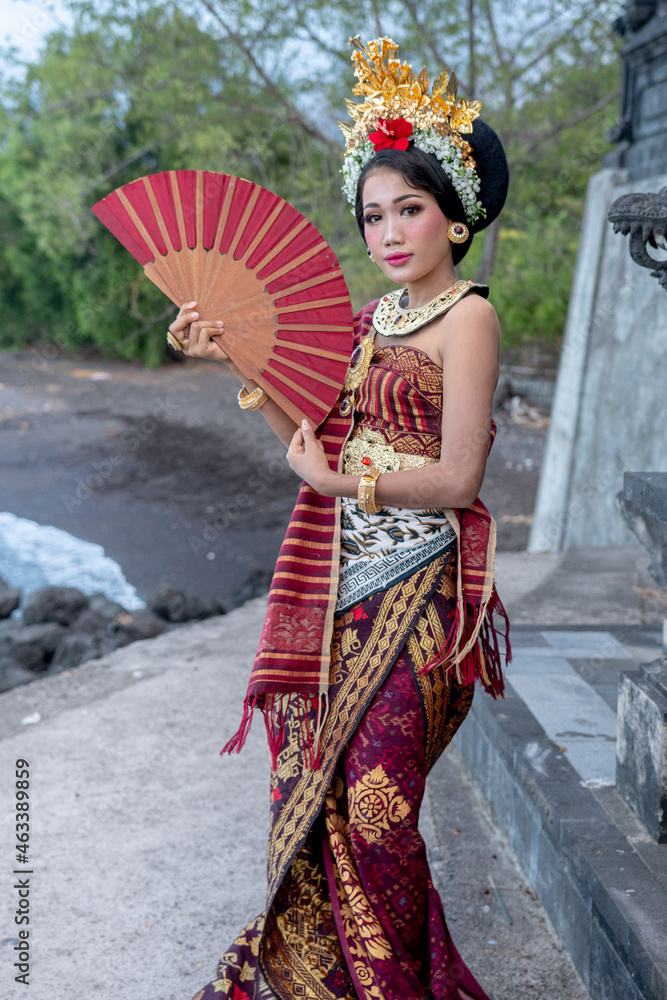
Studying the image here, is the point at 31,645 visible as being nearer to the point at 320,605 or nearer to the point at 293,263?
the point at 320,605

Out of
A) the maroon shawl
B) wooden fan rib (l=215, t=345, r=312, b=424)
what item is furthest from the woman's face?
wooden fan rib (l=215, t=345, r=312, b=424)

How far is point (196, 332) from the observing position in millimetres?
1867

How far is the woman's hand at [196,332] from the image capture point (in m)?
1.86

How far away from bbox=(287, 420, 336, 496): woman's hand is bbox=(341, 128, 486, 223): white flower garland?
22.6 inches

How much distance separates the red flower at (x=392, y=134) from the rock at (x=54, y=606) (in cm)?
475

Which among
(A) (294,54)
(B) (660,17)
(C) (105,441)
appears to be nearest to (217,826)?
(B) (660,17)

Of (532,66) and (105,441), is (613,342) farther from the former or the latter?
(105,441)

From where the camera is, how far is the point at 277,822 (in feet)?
6.58

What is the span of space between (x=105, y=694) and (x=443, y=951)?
255 cm

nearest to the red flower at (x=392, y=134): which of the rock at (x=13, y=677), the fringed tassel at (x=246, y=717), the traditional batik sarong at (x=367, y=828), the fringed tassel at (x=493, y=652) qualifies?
the traditional batik sarong at (x=367, y=828)

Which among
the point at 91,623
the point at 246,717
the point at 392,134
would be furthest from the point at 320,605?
the point at 91,623

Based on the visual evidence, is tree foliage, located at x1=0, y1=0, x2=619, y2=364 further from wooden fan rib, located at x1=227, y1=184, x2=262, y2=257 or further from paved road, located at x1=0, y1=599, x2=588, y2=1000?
wooden fan rib, located at x1=227, y1=184, x2=262, y2=257

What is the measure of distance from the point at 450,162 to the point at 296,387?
562 millimetres

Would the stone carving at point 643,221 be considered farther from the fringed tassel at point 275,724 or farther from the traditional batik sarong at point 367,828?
the fringed tassel at point 275,724
